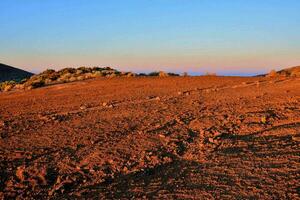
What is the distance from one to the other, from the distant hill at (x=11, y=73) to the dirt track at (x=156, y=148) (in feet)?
142

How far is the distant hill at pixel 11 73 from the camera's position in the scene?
59.2 m

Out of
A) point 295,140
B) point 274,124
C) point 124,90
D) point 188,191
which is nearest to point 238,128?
point 274,124

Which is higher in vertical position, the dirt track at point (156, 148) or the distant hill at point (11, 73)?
the distant hill at point (11, 73)

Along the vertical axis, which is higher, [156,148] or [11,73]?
[11,73]

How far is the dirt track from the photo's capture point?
7598 millimetres

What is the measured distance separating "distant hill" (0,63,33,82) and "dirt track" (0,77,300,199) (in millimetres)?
43254

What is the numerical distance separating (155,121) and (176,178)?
4995 millimetres

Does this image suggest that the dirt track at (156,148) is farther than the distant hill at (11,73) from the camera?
No

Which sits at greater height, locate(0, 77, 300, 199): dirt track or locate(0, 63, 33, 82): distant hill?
locate(0, 63, 33, 82): distant hill

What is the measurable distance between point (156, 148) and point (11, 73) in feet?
187

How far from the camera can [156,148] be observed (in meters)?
10.0

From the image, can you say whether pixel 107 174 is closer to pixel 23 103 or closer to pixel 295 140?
pixel 295 140

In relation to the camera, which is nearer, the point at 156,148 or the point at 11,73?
the point at 156,148

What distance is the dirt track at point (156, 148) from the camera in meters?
7.60
